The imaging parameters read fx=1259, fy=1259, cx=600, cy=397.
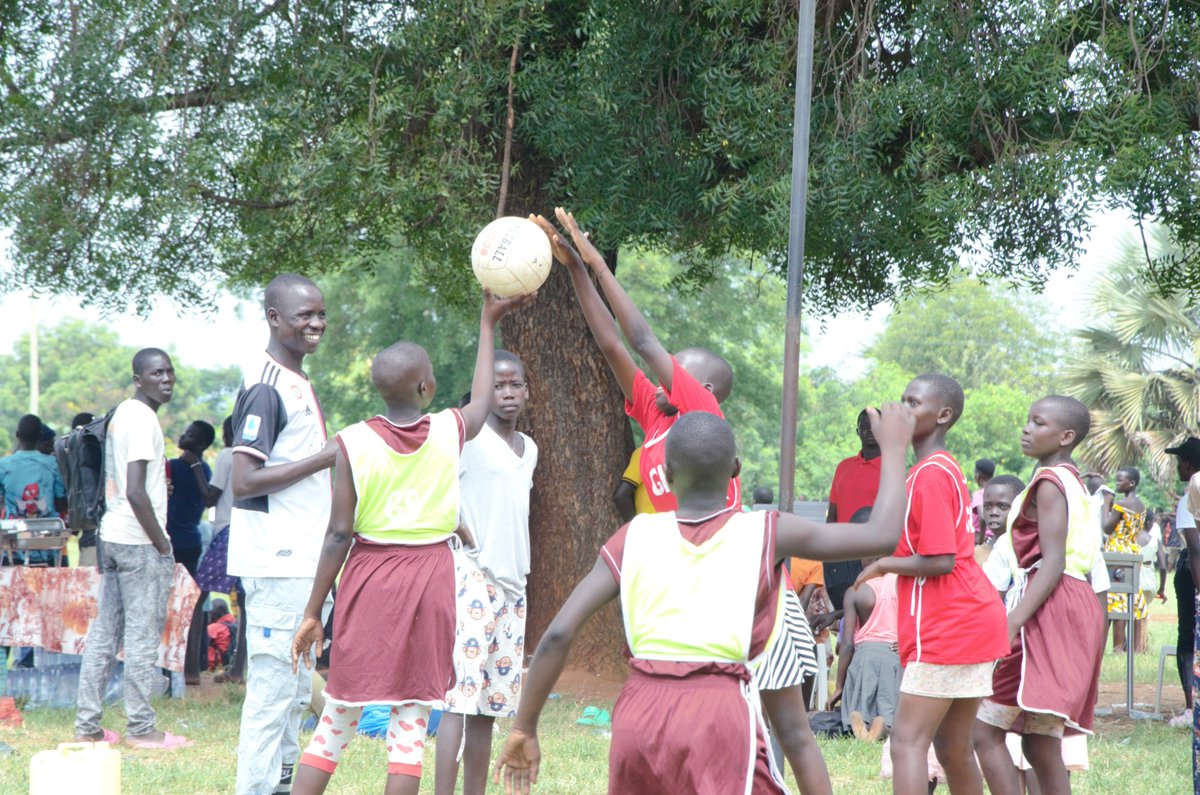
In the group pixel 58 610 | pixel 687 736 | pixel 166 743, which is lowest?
pixel 166 743

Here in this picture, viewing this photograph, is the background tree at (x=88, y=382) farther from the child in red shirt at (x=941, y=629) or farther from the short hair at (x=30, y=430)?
the child in red shirt at (x=941, y=629)

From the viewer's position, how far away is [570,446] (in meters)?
9.90

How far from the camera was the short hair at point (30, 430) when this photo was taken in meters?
9.70

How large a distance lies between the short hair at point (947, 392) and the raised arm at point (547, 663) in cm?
206

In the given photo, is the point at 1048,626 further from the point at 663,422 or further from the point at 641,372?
the point at 641,372

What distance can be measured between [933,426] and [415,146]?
5.37 m

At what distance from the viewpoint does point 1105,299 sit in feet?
85.3

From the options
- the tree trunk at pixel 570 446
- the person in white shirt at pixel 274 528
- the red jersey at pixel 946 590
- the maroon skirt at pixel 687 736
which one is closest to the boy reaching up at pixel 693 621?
→ the maroon skirt at pixel 687 736

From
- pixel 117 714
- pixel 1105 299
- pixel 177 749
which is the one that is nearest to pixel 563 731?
pixel 177 749

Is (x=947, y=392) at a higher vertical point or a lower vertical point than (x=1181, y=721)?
higher

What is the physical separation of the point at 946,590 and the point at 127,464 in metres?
4.69

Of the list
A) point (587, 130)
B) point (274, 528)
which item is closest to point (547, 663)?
point (274, 528)

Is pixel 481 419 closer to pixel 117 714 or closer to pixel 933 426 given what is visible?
pixel 933 426

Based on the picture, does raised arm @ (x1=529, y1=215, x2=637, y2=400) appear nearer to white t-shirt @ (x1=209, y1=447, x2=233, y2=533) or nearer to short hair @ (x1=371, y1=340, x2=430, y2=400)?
short hair @ (x1=371, y1=340, x2=430, y2=400)
